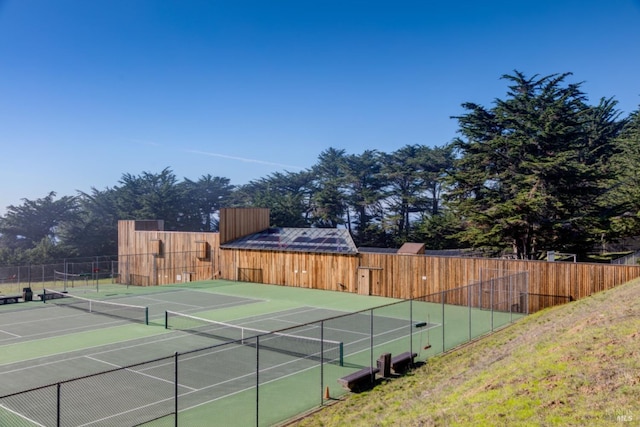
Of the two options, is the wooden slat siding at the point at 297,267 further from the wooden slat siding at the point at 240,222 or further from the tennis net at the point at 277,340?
the tennis net at the point at 277,340

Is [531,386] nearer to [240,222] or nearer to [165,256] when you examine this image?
[240,222]

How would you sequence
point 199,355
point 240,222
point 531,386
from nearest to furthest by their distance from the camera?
point 531,386 < point 199,355 < point 240,222

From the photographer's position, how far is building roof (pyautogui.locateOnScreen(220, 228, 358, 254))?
37594 millimetres

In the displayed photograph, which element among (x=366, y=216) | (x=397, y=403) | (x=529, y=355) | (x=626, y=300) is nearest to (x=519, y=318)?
(x=626, y=300)

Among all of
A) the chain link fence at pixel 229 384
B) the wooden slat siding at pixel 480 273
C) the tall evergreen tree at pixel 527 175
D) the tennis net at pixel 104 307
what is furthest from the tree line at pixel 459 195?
the tennis net at pixel 104 307

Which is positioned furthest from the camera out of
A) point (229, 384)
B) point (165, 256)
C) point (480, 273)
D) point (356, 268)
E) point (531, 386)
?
point (165, 256)

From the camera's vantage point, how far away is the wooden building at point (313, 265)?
27.5 meters

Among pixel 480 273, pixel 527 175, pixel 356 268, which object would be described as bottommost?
pixel 356 268

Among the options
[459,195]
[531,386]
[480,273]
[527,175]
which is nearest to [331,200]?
[459,195]

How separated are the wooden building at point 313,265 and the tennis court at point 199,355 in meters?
1.99

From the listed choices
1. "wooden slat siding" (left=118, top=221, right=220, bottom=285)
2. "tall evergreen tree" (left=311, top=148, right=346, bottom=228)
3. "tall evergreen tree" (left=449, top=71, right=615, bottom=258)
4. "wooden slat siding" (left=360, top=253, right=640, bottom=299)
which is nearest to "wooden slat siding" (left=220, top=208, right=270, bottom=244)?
"wooden slat siding" (left=118, top=221, right=220, bottom=285)

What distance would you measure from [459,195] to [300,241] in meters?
16.3

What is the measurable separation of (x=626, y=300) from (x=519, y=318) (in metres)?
9.33

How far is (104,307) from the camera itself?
30.9 meters
